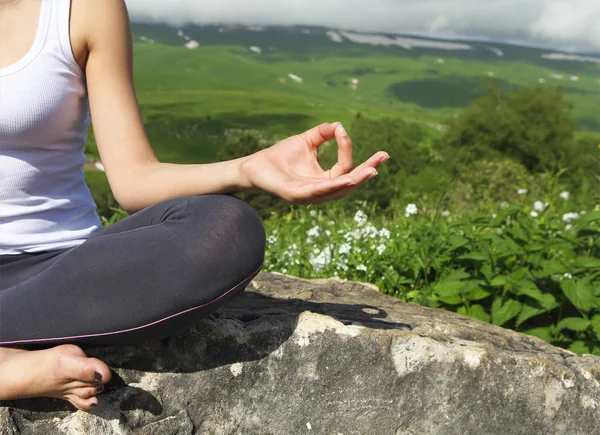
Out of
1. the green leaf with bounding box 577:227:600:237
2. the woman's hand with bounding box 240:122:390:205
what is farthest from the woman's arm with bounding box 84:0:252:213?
the green leaf with bounding box 577:227:600:237

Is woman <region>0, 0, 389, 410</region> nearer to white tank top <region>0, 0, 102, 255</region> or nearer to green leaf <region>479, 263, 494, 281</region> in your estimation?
white tank top <region>0, 0, 102, 255</region>

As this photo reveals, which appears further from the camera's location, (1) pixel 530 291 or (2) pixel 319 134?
(1) pixel 530 291

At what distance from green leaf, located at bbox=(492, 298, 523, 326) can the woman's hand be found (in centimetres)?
191

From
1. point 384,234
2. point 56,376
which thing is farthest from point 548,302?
point 56,376

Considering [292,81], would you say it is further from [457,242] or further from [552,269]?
[552,269]

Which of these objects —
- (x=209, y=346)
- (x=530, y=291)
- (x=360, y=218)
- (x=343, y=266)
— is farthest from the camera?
(x=360, y=218)

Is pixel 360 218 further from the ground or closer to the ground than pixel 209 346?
closer to the ground

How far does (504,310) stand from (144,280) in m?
2.27

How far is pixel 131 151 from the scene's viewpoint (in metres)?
2.43

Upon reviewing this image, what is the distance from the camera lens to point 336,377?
238cm

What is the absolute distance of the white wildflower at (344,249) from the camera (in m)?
4.57

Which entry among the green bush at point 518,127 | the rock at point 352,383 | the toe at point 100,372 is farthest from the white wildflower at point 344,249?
the green bush at point 518,127

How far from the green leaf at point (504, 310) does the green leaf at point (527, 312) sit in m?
0.03

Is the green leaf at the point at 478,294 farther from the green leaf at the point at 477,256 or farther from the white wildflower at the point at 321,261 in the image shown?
the white wildflower at the point at 321,261
